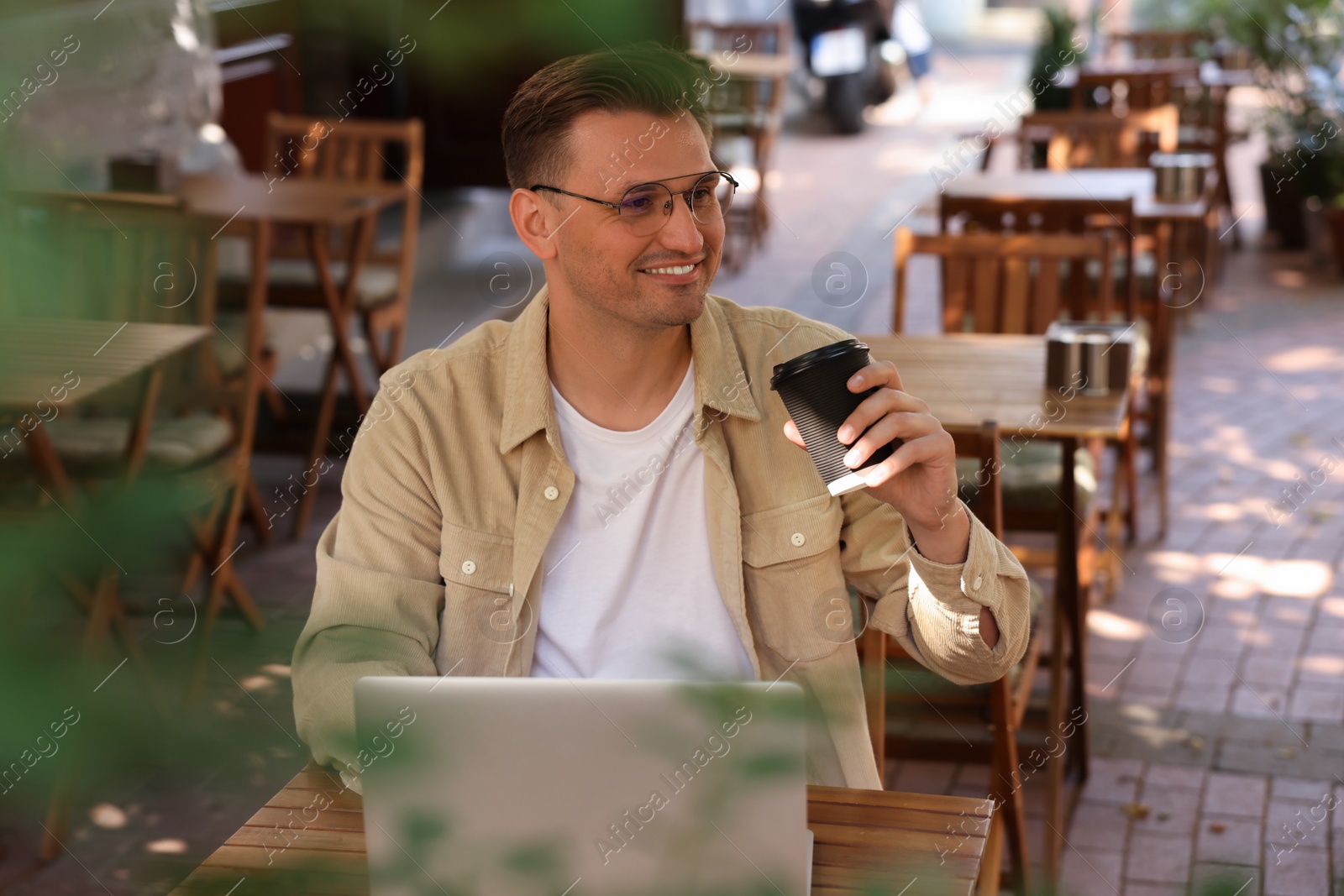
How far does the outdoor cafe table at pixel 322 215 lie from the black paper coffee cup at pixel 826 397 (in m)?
3.23

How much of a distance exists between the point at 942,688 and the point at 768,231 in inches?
286

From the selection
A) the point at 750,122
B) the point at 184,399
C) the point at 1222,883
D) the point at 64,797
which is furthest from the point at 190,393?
the point at 750,122

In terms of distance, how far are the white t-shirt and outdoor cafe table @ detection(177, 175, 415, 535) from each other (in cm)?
276

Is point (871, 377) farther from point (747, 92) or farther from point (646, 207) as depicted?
point (747, 92)

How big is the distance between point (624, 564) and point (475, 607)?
20 cm

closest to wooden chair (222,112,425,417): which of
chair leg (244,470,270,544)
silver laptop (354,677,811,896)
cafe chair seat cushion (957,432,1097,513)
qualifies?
chair leg (244,470,270,544)

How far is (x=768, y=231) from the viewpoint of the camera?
31.8 feet

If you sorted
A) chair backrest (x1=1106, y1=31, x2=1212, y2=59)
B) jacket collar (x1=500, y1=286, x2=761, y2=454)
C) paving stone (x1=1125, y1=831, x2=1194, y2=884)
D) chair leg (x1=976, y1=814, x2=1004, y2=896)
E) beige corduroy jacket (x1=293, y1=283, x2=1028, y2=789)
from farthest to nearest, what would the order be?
chair backrest (x1=1106, y1=31, x2=1212, y2=59) → paving stone (x1=1125, y1=831, x2=1194, y2=884) → chair leg (x1=976, y1=814, x2=1004, y2=896) → jacket collar (x1=500, y1=286, x2=761, y2=454) → beige corduroy jacket (x1=293, y1=283, x2=1028, y2=789)

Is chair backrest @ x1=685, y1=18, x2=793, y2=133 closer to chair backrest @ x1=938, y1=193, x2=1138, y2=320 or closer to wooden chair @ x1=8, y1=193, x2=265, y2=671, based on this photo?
chair backrest @ x1=938, y1=193, x2=1138, y2=320

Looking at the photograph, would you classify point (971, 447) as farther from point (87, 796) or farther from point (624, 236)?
point (87, 796)

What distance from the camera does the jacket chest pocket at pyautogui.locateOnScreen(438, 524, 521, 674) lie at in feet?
5.85

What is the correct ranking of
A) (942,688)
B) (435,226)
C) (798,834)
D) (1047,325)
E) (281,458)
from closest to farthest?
1. (798,834)
2. (942,688)
3. (1047,325)
4. (281,458)
5. (435,226)

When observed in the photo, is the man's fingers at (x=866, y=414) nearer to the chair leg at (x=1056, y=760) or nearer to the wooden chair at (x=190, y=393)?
the chair leg at (x=1056, y=760)

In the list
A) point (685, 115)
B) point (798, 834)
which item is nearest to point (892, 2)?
point (685, 115)
